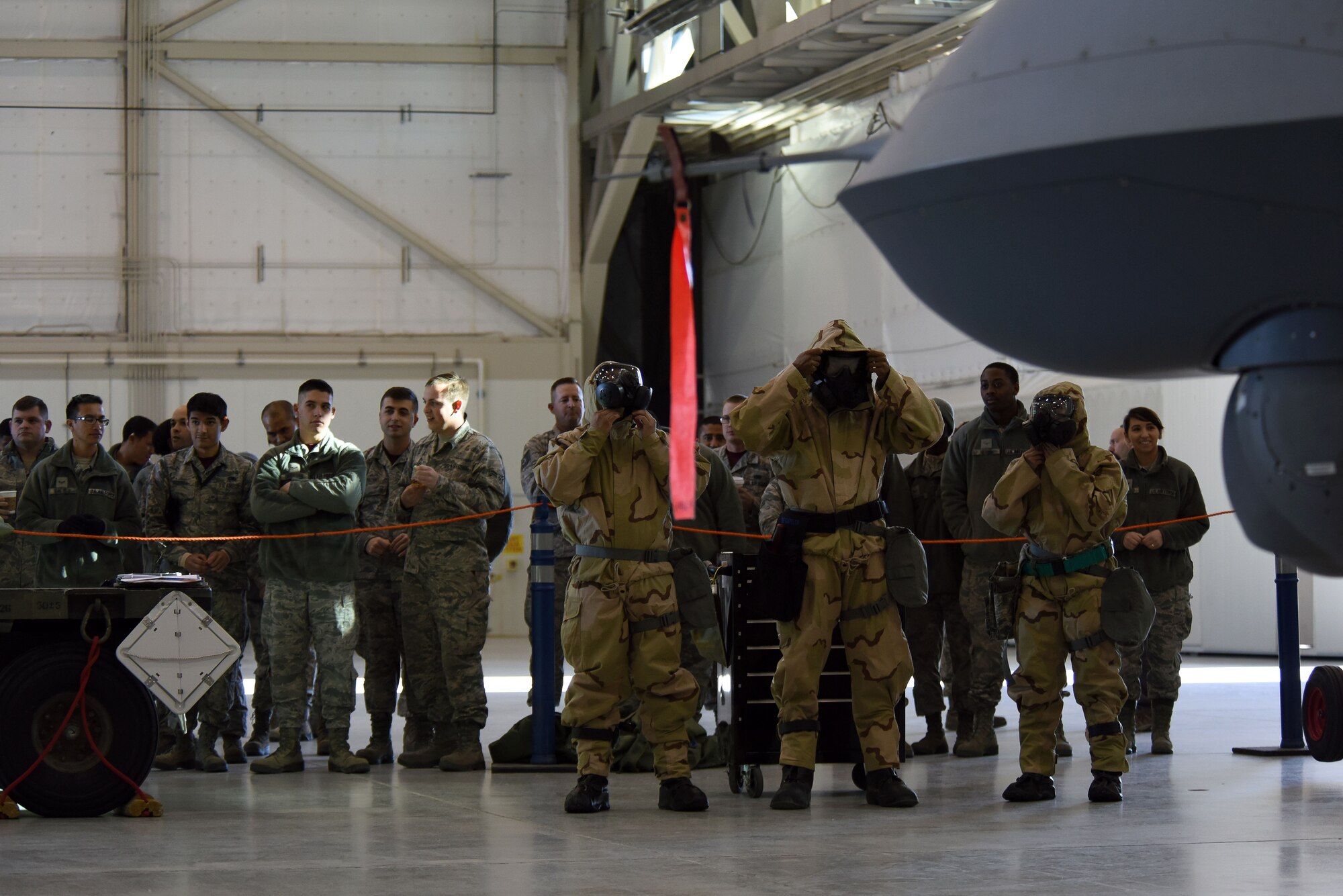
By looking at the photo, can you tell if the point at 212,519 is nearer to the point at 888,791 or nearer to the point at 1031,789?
the point at 888,791

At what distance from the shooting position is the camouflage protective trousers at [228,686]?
6.50 m

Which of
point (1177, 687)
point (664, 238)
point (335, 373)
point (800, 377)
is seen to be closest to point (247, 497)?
point (800, 377)

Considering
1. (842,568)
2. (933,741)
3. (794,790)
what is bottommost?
(933,741)

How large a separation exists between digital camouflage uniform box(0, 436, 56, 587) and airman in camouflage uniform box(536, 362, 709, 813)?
365cm

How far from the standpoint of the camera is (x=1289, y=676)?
6.42 metres

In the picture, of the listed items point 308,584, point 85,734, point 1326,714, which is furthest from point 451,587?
point 1326,714

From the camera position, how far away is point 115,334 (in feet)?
45.0

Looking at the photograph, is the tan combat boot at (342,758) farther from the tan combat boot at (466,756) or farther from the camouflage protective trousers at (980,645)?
the camouflage protective trousers at (980,645)

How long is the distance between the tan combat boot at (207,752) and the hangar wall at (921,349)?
4.61 meters

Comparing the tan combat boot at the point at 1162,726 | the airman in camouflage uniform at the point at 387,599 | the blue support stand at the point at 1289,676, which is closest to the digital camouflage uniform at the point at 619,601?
the airman in camouflage uniform at the point at 387,599

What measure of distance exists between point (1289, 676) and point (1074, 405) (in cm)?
199

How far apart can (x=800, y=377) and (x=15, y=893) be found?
9.04 feet

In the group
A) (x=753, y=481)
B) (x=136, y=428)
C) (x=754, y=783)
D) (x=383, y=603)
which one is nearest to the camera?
(x=754, y=783)

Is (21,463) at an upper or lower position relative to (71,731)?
upper
